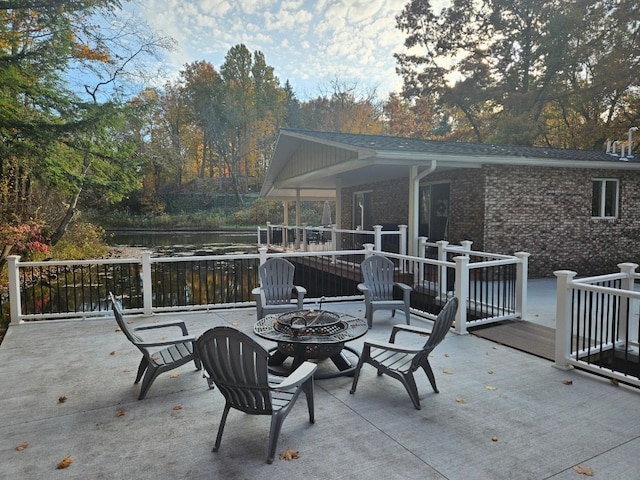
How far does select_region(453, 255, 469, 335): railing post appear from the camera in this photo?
5117mm

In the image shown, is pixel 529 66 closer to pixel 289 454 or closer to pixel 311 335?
pixel 311 335

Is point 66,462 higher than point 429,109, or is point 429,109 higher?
point 429,109

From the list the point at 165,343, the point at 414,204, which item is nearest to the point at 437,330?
the point at 165,343

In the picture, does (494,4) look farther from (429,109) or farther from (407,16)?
(429,109)

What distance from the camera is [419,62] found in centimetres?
2394

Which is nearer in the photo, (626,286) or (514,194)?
(626,286)

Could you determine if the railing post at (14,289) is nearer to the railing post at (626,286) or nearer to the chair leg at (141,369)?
the chair leg at (141,369)

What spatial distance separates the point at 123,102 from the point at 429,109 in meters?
19.5

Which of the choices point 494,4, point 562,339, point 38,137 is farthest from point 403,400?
point 494,4

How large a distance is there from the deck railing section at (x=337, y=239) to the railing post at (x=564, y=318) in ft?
15.3

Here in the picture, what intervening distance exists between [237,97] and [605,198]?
3315 cm

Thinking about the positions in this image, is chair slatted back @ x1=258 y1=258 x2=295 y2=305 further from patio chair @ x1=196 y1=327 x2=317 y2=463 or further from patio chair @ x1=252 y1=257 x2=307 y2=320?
patio chair @ x1=196 y1=327 x2=317 y2=463

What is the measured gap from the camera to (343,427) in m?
2.89

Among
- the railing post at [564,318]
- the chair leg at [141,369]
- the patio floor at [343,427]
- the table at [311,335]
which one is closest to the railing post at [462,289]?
the patio floor at [343,427]
